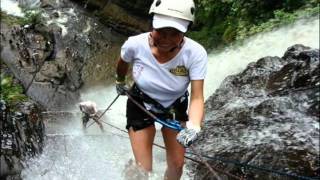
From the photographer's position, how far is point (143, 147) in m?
5.11

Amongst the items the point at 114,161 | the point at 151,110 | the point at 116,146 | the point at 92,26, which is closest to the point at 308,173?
the point at 151,110

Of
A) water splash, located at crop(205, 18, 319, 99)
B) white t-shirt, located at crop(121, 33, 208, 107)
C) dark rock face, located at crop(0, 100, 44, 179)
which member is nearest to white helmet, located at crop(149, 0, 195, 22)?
white t-shirt, located at crop(121, 33, 208, 107)

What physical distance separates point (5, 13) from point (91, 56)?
9.55 ft

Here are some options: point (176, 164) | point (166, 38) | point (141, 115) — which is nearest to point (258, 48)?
point (176, 164)

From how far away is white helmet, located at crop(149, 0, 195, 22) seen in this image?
4441 millimetres

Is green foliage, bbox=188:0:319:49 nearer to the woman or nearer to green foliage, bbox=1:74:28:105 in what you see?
green foliage, bbox=1:74:28:105

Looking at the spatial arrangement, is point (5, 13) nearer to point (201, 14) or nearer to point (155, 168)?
point (201, 14)

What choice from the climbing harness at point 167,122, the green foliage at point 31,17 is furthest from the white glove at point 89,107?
the green foliage at point 31,17

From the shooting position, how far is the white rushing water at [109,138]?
312 inches

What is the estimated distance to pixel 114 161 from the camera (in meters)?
8.97

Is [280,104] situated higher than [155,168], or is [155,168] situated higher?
[280,104]

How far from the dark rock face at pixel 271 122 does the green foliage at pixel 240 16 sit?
210 centimetres

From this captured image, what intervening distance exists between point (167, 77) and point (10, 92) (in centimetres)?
610

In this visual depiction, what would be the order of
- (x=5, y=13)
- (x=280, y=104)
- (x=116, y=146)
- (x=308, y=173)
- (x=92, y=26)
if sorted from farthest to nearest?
(x=92, y=26) → (x=5, y=13) → (x=116, y=146) → (x=280, y=104) → (x=308, y=173)
